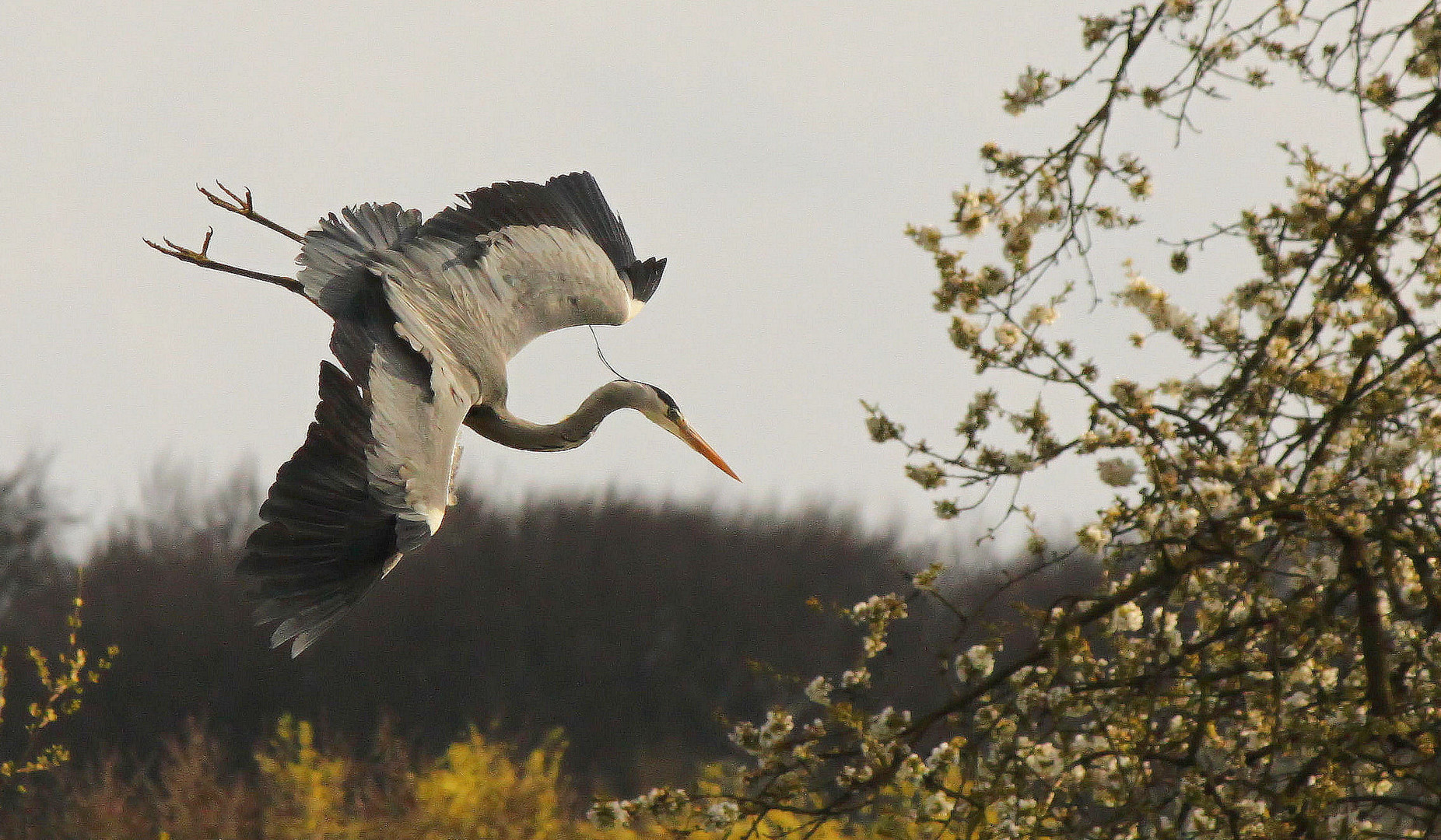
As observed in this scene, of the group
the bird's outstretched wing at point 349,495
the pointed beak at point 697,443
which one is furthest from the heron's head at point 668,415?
the bird's outstretched wing at point 349,495

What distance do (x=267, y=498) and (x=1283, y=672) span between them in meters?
2.42

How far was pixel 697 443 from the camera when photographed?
16.0 ft

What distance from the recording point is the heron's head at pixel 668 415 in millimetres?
4656

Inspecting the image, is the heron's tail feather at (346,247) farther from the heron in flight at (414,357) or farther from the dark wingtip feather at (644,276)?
the dark wingtip feather at (644,276)

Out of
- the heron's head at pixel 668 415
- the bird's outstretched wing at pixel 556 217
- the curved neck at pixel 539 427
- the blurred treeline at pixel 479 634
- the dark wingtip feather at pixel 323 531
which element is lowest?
the dark wingtip feather at pixel 323 531

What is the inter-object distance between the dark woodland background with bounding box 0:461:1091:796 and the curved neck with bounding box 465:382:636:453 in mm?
19461

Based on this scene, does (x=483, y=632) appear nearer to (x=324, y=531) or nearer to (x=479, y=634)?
(x=479, y=634)

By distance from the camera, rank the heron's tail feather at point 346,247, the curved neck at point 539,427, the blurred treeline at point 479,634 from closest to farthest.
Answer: the heron's tail feather at point 346,247 < the curved neck at point 539,427 < the blurred treeline at point 479,634

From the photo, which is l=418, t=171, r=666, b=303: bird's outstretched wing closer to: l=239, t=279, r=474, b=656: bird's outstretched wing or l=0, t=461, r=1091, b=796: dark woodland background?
l=239, t=279, r=474, b=656: bird's outstretched wing

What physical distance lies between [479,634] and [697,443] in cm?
2286

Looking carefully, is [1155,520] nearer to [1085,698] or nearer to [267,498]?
[1085,698]

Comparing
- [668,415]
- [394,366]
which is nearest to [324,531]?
[394,366]

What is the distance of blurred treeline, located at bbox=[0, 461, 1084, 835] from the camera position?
24.9 meters

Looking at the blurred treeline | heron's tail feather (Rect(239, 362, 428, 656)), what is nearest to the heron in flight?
heron's tail feather (Rect(239, 362, 428, 656))
